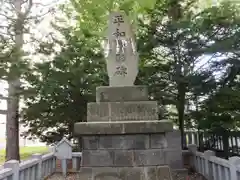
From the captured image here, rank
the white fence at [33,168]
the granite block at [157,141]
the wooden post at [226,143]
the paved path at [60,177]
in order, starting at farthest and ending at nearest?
1. the paved path at [60,177]
2. the wooden post at [226,143]
3. the white fence at [33,168]
4. the granite block at [157,141]

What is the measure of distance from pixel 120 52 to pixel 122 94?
0.90 metres

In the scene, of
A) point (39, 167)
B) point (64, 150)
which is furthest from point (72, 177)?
point (39, 167)

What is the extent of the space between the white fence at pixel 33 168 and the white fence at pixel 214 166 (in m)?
3.70

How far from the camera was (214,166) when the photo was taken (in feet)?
20.7

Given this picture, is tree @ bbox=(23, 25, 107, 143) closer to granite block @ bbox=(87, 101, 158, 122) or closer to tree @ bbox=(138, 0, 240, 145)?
tree @ bbox=(138, 0, 240, 145)

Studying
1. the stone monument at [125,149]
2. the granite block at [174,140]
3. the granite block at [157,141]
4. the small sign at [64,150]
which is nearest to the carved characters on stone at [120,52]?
the stone monument at [125,149]

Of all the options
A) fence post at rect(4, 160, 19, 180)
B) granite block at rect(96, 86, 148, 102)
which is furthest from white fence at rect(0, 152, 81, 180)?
granite block at rect(96, 86, 148, 102)

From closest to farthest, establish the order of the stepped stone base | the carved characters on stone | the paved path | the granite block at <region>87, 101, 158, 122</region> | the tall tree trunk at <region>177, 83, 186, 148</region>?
the stepped stone base < the granite block at <region>87, 101, 158, 122</region> < the carved characters on stone < the paved path < the tall tree trunk at <region>177, 83, 186, 148</region>

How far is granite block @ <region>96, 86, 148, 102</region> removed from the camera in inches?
209

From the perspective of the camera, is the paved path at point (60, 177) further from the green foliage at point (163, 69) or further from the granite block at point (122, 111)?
the granite block at point (122, 111)

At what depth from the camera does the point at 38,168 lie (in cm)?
714

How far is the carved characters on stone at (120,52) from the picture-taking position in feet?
18.4

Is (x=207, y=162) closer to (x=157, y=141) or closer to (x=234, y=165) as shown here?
(x=234, y=165)

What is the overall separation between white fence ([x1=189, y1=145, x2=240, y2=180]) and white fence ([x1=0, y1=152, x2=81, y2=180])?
146 inches
